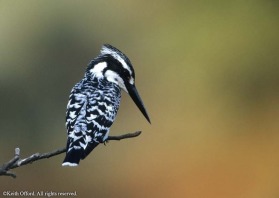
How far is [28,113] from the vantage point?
3.24m

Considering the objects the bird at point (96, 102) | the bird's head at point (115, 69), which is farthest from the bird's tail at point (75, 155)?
the bird's head at point (115, 69)

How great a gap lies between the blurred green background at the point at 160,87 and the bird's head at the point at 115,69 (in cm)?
21

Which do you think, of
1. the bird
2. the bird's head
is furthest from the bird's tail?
the bird's head

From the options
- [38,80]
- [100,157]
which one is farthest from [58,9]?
[100,157]

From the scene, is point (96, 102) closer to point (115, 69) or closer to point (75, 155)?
point (115, 69)

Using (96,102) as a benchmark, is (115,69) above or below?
above

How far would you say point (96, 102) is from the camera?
81.3 inches

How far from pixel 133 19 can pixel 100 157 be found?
0.91 m

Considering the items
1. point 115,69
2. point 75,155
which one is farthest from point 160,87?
point 75,155

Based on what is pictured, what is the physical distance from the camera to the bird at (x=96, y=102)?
5.88ft

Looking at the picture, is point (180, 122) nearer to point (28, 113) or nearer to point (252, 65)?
point (252, 65)

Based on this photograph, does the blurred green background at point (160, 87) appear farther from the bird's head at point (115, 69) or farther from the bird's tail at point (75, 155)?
the bird's tail at point (75, 155)

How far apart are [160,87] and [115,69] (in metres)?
0.91

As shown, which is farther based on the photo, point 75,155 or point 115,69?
point 115,69
